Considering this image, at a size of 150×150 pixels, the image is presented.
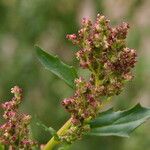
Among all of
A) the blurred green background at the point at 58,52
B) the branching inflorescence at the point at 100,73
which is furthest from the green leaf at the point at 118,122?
the blurred green background at the point at 58,52

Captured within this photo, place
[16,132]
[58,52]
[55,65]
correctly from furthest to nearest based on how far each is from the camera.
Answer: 1. [58,52]
2. [55,65]
3. [16,132]

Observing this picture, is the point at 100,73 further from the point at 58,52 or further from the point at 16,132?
the point at 58,52

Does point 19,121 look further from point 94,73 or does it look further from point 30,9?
point 30,9

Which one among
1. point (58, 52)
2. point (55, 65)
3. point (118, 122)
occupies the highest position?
point (58, 52)

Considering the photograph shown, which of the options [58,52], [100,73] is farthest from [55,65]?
[58,52]

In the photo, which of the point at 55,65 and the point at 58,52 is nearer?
the point at 55,65

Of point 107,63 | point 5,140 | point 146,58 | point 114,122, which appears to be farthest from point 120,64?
point 146,58

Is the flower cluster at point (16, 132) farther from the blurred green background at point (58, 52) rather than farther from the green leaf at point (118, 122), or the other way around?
the blurred green background at point (58, 52)
